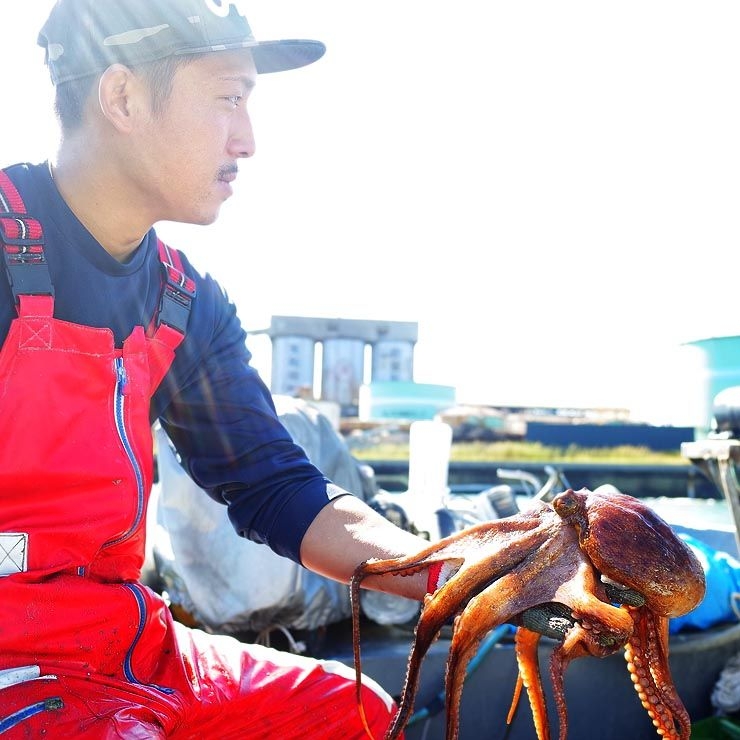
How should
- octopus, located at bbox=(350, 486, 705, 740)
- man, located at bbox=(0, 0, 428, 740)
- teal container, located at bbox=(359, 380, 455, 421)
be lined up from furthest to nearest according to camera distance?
teal container, located at bbox=(359, 380, 455, 421)
man, located at bbox=(0, 0, 428, 740)
octopus, located at bbox=(350, 486, 705, 740)

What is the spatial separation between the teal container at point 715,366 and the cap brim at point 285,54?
8.61 meters

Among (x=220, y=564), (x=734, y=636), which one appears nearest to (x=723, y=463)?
(x=734, y=636)

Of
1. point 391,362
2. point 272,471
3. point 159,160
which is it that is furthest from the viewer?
point 391,362

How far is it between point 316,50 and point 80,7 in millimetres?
602

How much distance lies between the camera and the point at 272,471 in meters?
2.07

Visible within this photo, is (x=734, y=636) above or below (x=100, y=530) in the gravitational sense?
below

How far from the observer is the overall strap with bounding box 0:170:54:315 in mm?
1636

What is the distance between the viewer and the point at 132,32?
1.84 meters

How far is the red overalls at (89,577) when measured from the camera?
1.52 m

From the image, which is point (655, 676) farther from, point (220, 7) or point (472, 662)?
point (472, 662)

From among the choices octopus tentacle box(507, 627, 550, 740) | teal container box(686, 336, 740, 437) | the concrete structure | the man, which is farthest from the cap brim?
the concrete structure

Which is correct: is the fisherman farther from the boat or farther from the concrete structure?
the concrete structure

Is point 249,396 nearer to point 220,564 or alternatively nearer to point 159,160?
point 159,160

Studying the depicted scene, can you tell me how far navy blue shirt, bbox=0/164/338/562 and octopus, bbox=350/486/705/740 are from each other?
60cm
